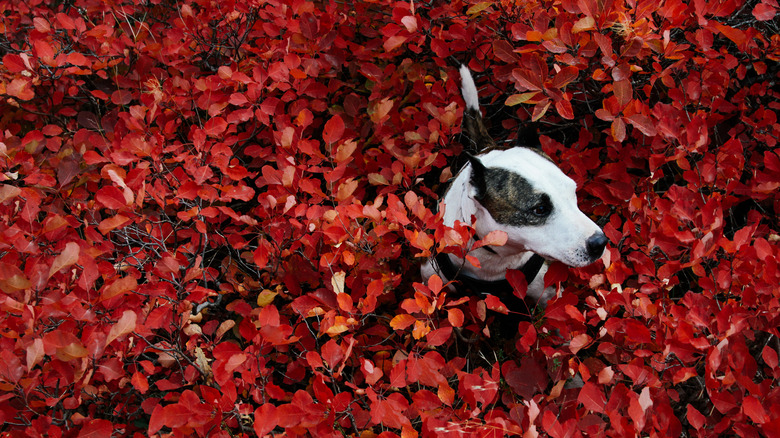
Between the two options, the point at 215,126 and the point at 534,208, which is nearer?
the point at 534,208

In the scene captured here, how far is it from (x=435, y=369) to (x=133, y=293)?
54.2 inches

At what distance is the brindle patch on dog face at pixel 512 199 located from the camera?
2.24 metres

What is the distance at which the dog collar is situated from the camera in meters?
2.61

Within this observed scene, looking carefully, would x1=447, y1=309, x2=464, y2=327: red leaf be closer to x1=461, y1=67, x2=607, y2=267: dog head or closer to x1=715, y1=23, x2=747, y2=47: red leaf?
x1=461, y1=67, x2=607, y2=267: dog head

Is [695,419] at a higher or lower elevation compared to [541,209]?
lower

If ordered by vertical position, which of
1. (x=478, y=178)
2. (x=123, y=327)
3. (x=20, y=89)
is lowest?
(x=478, y=178)

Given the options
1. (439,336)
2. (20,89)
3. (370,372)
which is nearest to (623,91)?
(439,336)

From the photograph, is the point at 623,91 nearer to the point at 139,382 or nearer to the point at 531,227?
the point at 531,227

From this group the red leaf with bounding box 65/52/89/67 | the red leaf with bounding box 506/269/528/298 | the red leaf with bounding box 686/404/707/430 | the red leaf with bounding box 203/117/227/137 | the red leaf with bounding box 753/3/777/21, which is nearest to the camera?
the red leaf with bounding box 686/404/707/430

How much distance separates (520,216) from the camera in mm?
2268

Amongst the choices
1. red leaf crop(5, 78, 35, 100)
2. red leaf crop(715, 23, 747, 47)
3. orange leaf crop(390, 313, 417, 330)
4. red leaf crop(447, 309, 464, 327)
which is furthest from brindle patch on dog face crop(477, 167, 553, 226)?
→ red leaf crop(5, 78, 35, 100)

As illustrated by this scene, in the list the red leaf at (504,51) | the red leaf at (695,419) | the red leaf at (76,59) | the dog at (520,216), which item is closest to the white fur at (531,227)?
the dog at (520,216)

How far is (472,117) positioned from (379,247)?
4.21ft

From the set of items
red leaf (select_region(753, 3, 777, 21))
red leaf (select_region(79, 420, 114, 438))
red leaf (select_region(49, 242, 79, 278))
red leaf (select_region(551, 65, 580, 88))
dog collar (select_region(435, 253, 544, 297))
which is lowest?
dog collar (select_region(435, 253, 544, 297))
